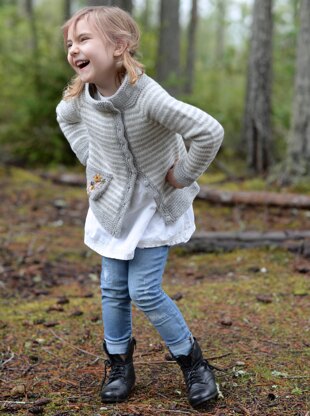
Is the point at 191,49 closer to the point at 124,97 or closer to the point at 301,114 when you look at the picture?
the point at 301,114

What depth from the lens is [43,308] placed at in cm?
440

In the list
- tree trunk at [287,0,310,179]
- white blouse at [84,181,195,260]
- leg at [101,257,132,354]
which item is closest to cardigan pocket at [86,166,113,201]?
white blouse at [84,181,195,260]

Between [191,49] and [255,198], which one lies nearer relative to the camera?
[255,198]

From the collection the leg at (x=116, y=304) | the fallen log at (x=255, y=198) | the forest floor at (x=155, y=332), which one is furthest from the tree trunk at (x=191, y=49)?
the leg at (x=116, y=304)

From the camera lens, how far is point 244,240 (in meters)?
5.69

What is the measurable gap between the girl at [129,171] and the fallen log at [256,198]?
396 cm

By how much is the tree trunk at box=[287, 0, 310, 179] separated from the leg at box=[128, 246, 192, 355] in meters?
5.10

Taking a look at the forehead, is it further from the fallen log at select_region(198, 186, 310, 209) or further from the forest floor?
the fallen log at select_region(198, 186, 310, 209)

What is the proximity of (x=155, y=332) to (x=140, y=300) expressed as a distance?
1162 millimetres

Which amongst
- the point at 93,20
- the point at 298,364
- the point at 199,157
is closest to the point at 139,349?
the point at 298,364

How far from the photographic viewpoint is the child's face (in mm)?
2578

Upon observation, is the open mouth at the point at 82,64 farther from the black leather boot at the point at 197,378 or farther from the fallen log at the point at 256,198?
the fallen log at the point at 256,198

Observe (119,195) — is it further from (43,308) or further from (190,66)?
(190,66)

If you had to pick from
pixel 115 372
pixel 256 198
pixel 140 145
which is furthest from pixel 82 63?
pixel 256 198
